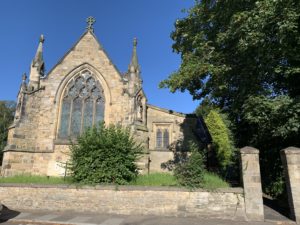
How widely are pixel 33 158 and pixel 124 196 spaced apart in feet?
26.5

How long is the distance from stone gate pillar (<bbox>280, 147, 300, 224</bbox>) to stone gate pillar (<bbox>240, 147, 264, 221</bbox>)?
1.08 metres

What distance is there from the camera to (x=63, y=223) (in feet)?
26.5

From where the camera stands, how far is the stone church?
15.0 metres

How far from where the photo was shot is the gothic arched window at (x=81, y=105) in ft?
53.9

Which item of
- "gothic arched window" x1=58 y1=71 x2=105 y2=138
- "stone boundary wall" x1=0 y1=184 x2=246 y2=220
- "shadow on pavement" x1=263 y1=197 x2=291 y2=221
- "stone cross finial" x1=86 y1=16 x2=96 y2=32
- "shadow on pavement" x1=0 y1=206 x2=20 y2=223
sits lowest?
"shadow on pavement" x1=0 y1=206 x2=20 y2=223

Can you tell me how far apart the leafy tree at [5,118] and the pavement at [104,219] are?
95.2ft

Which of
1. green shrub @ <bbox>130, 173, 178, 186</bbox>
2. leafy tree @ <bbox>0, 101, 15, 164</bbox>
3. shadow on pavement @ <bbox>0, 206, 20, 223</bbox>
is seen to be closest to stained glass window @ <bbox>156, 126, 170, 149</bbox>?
green shrub @ <bbox>130, 173, 178, 186</bbox>

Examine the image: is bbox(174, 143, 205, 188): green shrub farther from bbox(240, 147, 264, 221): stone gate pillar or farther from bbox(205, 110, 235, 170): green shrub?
bbox(205, 110, 235, 170): green shrub

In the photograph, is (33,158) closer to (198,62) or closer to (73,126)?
(73,126)

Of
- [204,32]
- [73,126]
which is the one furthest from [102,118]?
[204,32]

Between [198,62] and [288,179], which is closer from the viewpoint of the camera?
[288,179]

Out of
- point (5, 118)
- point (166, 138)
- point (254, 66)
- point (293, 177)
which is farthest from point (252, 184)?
point (5, 118)

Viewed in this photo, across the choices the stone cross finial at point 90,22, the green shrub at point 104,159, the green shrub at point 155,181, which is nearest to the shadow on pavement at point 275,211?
the green shrub at point 155,181

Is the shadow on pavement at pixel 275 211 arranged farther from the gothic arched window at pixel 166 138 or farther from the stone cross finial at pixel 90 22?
the stone cross finial at pixel 90 22
